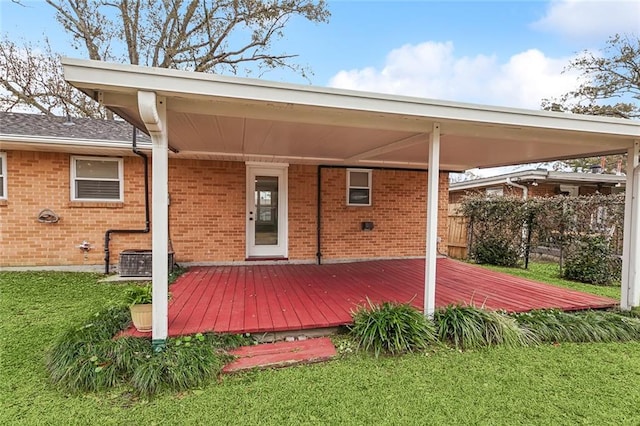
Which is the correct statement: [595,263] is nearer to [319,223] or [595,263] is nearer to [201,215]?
[319,223]

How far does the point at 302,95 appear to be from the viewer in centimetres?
306

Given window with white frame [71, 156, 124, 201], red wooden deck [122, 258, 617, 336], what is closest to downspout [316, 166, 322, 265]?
red wooden deck [122, 258, 617, 336]

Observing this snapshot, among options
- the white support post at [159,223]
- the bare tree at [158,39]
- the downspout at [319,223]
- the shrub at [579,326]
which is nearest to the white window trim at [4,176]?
the white support post at [159,223]

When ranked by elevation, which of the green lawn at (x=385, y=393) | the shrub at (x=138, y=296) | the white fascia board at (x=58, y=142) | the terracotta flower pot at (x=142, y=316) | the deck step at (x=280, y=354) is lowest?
the green lawn at (x=385, y=393)

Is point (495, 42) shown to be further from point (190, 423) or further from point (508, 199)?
Result: point (190, 423)

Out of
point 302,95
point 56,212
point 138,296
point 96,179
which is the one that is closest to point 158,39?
point 96,179

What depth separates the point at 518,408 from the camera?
2.52 m

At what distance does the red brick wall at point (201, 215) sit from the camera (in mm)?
6305

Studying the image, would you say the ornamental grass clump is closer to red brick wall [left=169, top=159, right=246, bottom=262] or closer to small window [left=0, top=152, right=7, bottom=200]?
red brick wall [left=169, top=159, right=246, bottom=262]

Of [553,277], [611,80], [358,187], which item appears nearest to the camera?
[553,277]

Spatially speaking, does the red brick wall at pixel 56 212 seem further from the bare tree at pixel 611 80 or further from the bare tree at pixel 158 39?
the bare tree at pixel 611 80

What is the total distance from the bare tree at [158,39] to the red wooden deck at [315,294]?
10162 millimetres

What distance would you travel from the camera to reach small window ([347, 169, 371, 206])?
25.7 ft

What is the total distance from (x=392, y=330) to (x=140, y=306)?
8.48 feet
